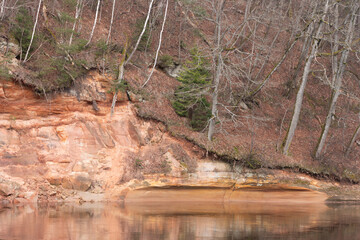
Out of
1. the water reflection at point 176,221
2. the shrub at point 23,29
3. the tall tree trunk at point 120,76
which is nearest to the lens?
the water reflection at point 176,221

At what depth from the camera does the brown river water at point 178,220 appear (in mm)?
11336

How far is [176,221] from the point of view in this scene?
13.8 meters

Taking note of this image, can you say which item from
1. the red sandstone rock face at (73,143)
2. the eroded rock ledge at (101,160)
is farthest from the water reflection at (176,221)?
the red sandstone rock face at (73,143)

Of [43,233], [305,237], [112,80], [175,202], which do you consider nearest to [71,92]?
[112,80]

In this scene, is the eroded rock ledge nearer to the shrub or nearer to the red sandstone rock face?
the red sandstone rock face

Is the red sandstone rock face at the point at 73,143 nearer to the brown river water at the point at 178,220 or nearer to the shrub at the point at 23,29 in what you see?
the brown river water at the point at 178,220

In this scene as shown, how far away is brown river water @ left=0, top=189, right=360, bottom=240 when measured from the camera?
446 inches

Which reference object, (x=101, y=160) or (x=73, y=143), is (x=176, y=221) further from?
(x=73, y=143)

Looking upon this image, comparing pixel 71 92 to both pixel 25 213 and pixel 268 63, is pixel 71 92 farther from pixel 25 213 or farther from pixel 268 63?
pixel 268 63

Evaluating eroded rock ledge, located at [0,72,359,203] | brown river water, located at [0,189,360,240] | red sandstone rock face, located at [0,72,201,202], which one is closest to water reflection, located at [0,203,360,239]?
brown river water, located at [0,189,360,240]

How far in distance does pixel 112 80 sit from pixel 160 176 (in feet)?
20.0

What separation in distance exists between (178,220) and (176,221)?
0.76ft

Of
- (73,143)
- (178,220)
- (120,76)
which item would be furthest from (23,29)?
(178,220)

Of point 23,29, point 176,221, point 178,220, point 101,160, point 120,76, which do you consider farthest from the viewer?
point 120,76
